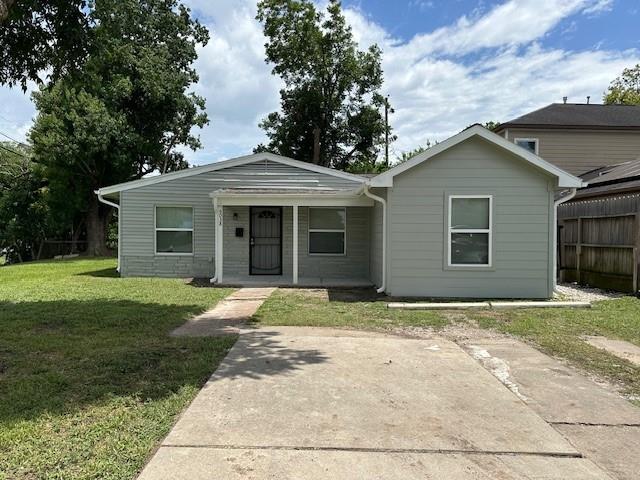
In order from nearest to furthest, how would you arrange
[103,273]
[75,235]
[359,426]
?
[359,426]
[103,273]
[75,235]

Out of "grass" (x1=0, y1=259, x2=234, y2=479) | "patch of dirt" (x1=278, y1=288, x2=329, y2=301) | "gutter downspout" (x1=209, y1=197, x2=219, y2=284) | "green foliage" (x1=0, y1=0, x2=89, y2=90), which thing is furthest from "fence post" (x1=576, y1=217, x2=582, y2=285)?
"green foliage" (x1=0, y1=0, x2=89, y2=90)

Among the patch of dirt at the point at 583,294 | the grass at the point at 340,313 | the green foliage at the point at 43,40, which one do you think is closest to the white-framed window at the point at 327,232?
the grass at the point at 340,313

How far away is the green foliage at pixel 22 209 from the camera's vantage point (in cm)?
2445

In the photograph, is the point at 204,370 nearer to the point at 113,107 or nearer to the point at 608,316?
the point at 608,316

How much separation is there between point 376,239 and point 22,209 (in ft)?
69.2

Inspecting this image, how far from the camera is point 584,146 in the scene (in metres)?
17.6

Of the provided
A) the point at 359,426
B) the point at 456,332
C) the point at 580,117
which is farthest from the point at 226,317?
the point at 580,117

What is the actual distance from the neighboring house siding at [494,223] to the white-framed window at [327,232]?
3684 millimetres

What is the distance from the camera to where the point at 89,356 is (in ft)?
17.3

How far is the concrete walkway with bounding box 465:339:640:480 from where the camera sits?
3152mm

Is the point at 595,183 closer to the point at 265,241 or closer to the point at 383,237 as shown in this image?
the point at 383,237

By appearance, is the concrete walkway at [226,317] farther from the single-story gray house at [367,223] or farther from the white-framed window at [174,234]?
the white-framed window at [174,234]

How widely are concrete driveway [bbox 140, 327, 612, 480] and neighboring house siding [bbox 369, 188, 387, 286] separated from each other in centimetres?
604

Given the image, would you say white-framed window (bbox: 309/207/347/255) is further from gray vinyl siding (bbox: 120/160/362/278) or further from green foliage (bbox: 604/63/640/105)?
green foliage (bbox: 604/63/640/105)
